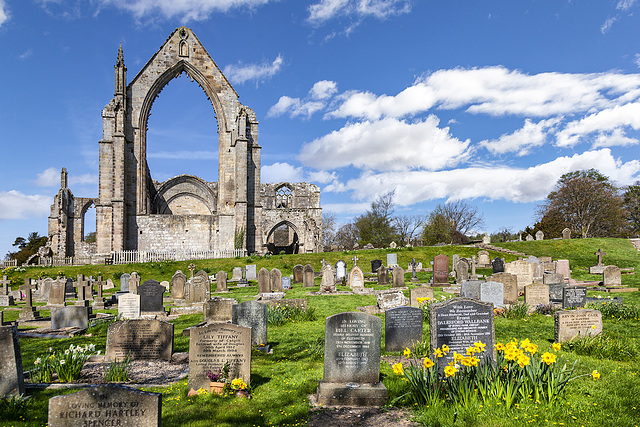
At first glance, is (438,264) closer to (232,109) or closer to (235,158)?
(235,158)

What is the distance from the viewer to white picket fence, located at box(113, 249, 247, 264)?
3078cm

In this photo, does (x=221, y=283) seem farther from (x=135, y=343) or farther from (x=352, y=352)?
(x=352, y=352)

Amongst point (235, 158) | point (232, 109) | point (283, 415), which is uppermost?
point (232, 109)

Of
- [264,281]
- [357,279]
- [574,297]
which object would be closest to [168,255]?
[264,281]

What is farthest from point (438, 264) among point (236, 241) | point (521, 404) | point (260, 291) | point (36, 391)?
point (236, 241)

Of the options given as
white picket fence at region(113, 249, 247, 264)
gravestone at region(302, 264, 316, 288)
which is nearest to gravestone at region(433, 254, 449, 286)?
gravestone at region(302, 264, 316, 288)

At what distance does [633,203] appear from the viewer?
55.5 meters

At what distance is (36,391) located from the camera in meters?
5.98

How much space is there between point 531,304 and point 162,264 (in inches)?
933

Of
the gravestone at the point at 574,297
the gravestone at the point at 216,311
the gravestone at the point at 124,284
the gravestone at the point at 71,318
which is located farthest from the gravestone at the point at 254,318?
the gravestone at the point at 124,284

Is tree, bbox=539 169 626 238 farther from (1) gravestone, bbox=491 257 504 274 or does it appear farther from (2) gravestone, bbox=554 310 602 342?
(2) gravestone, bbox=554 310 602 342

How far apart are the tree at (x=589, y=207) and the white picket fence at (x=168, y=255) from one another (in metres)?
40.9

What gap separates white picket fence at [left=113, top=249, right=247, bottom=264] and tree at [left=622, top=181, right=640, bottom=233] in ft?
177

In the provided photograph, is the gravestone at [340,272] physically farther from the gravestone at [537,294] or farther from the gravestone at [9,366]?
the gravestone at [9,366]
